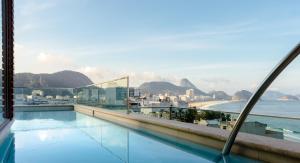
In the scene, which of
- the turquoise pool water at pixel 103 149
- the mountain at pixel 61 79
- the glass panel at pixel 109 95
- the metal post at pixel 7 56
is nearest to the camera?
the turquoise pool water at pixel 103 149

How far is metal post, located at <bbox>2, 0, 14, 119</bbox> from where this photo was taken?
27.7 ft

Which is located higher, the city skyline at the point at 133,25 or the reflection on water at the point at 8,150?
the city skyline at the point at 133,25

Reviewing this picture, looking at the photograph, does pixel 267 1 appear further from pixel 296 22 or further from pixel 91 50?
pixel 91 50

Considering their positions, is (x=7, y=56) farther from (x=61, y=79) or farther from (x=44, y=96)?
(x=61, y=79)

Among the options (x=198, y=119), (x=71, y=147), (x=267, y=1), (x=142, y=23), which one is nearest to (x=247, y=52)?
(x=267, y=1)

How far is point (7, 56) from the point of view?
8617 mm

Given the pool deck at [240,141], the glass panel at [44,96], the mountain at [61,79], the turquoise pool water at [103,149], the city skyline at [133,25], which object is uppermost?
the city skyline at [133,25]

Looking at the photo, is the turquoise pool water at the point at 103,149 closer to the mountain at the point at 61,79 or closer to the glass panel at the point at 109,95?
the glass panel at the point at 109,95

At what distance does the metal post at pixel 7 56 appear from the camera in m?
8.45

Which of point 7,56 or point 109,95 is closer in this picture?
point 7,56

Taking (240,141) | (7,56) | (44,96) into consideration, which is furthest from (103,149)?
(44,96)

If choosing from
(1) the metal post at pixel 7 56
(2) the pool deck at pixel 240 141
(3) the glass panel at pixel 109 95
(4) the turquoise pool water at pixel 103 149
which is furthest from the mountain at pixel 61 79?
(2) the pool deck at pixel 240 141

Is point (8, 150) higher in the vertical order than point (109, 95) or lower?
lower

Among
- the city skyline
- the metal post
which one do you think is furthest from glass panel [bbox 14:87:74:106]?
the metal post
